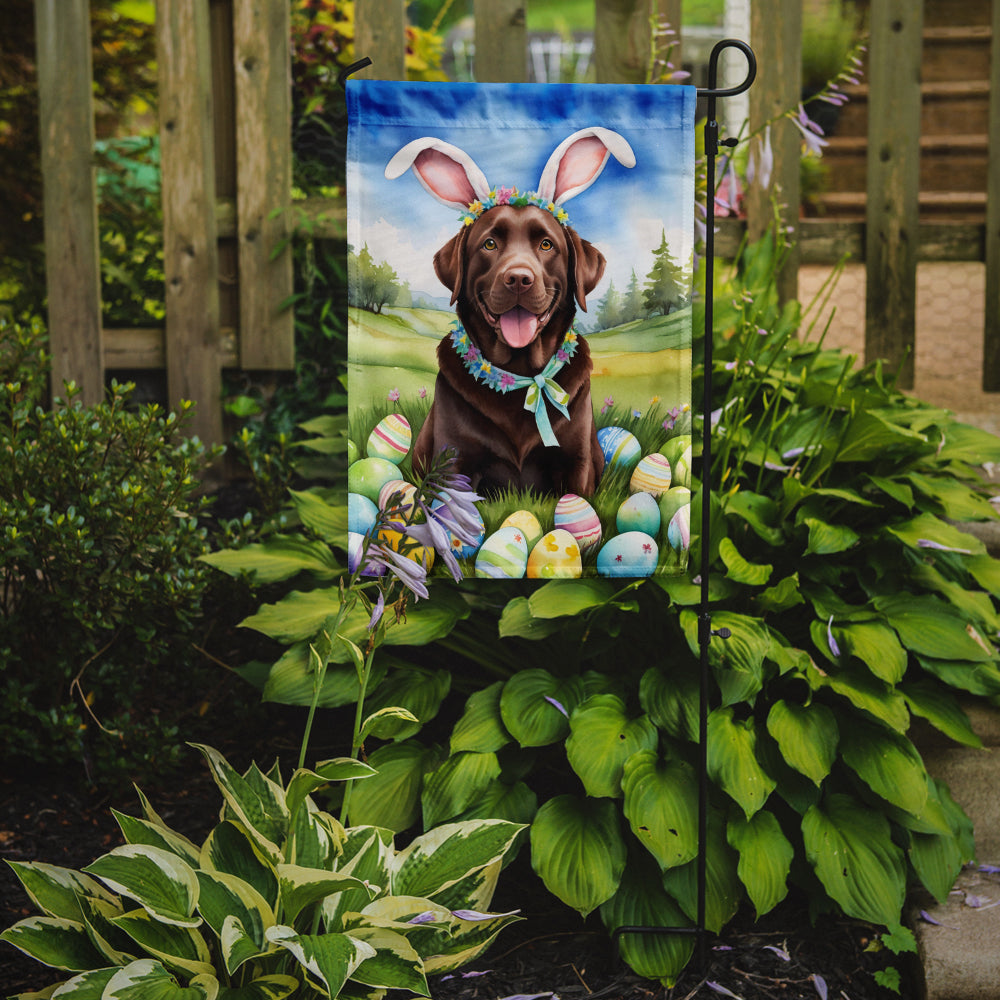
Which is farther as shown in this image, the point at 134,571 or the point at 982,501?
the point at 982,501

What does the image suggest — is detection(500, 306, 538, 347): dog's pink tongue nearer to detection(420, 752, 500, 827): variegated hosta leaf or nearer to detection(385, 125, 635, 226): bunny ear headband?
detection(385, 125, 635, 226): bunny ear headband

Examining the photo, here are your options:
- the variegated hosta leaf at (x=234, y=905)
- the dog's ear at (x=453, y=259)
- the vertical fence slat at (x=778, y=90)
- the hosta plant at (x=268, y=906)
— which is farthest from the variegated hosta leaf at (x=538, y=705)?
the vertical fence slat at (x=778, y=90)

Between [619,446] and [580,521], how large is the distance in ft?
0.52

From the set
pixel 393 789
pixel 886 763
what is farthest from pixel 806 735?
pixel 393 789

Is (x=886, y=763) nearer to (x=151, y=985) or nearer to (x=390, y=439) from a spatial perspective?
(x=390, y=439)

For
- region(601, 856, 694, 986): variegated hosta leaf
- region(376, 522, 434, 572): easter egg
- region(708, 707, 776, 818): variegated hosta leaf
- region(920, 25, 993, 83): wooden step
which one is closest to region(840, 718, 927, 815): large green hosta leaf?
region(708, 707, 776, 818): variegated hosta leaf

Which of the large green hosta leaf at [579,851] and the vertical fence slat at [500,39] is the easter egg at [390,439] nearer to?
the large green hosta leaf at [579,851]

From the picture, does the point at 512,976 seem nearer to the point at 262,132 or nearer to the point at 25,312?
the point at 262,132

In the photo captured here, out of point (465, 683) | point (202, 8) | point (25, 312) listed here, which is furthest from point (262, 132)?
point (465, 683)

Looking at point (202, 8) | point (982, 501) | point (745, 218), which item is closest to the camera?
point (982, 501)

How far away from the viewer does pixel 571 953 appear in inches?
76.7

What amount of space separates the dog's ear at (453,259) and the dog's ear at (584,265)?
19 centimetres

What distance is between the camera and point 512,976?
1.88 meters

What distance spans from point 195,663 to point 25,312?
1.88 meters
